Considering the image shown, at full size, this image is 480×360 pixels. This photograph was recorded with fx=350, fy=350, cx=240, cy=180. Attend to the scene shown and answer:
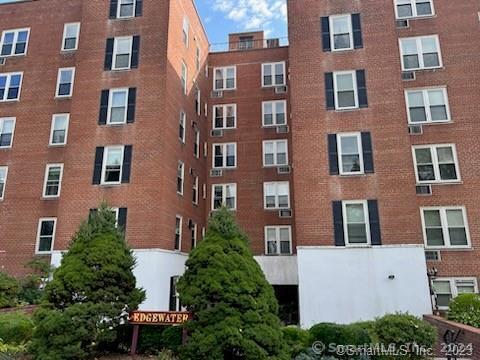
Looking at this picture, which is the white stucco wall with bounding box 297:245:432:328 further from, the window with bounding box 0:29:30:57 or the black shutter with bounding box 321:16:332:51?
the window with bounding box 0:29:30:57

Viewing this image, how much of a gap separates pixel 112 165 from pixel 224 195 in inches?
327

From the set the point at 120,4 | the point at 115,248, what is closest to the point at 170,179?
the point at 115,248

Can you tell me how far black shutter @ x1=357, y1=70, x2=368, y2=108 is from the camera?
1641 cm

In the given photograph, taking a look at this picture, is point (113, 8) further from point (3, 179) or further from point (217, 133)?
point (3, 179)

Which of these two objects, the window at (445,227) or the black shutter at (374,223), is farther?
the window at (445,227)

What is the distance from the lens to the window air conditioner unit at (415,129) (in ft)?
55.9

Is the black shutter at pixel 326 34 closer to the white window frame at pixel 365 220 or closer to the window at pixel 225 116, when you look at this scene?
the white window frame at pixel 365 220

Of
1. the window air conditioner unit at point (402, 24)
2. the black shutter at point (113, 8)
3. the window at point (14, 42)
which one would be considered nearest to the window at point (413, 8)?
the window air conditioner unit at point (402, 24)

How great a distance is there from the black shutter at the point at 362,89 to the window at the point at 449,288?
842 centimetres

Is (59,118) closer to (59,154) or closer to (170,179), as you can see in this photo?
(59,154)

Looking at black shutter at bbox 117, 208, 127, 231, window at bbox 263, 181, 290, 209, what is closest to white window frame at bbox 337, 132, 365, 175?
window at bbox 263, 181, 290, 209

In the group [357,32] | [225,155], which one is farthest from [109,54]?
[357,32]

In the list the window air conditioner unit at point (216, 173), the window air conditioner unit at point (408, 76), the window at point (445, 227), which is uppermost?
the window air conditioner unit at point (408, 76)

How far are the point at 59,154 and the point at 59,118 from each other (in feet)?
7.36
